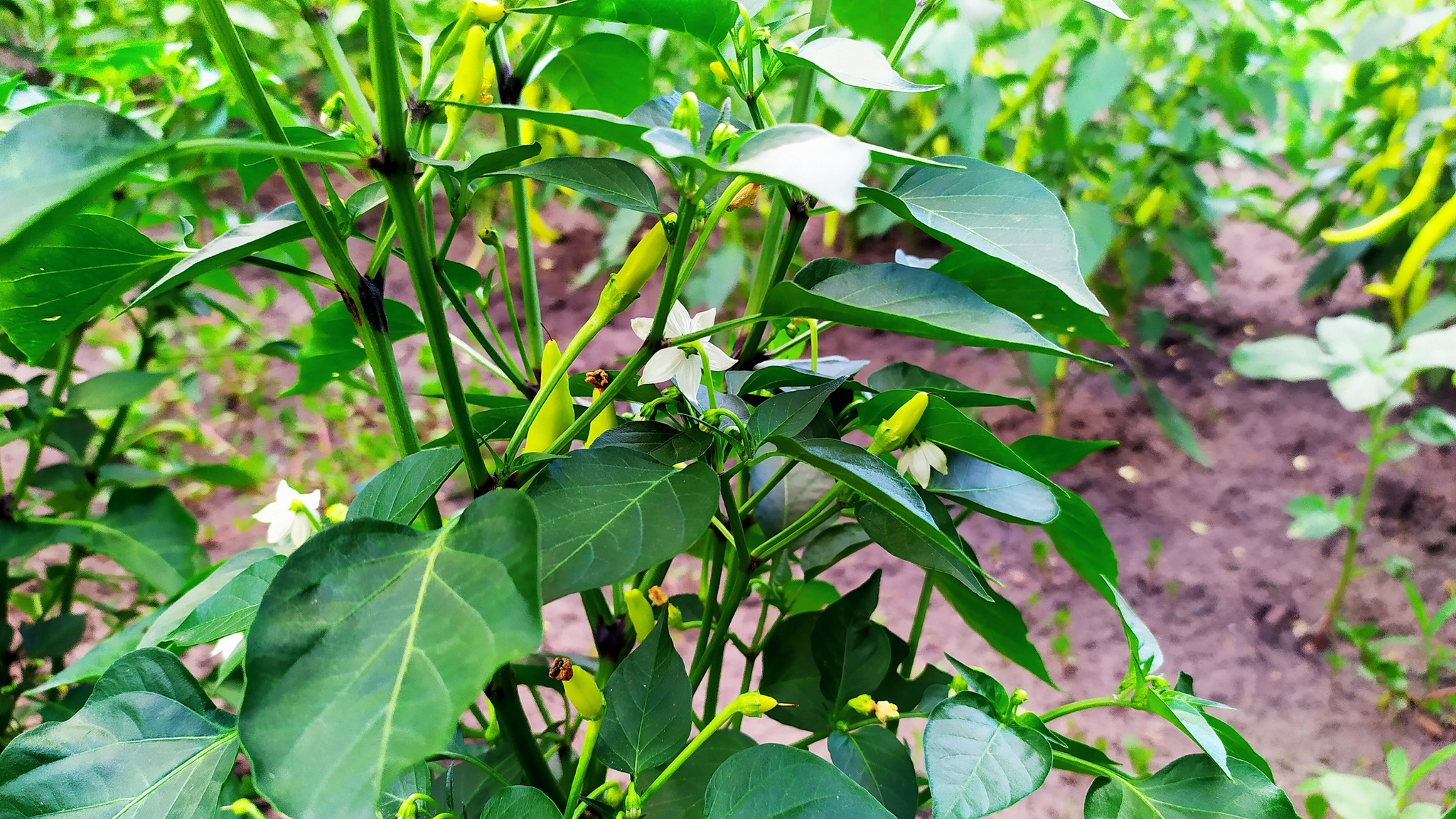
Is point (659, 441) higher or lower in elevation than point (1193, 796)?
higher

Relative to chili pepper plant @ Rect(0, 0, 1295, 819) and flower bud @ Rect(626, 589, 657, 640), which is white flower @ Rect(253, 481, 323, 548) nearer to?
chili pepper plant @ Rect(0, 0, 1295, 819)

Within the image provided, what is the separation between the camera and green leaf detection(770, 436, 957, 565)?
0.24 metres

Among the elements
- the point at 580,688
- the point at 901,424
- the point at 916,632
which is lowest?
the point at 916,632

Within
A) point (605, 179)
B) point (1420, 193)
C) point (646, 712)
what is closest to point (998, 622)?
point (646, 712)

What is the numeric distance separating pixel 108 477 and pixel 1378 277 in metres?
1.77

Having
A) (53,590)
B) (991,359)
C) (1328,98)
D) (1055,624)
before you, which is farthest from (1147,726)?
(1328,98)

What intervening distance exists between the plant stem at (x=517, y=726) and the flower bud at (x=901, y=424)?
7.2 inches

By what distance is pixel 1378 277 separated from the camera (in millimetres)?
1312

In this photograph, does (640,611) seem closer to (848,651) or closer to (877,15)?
(848,651)

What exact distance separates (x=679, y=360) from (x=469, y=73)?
0.46ft

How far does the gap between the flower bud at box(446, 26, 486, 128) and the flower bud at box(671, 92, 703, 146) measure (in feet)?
0.36

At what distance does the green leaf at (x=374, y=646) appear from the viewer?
0.18 meters

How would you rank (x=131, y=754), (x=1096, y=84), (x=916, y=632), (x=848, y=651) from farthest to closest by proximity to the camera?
(x=1096, y=84) < (x=916, y=632) < (x=848, y=651) < (x=131, y=754)

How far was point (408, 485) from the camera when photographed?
0.89 feet
